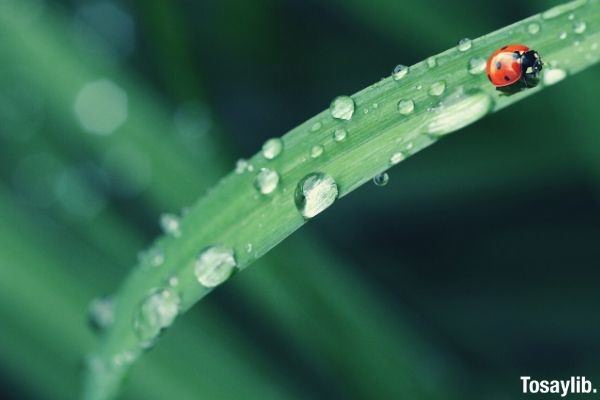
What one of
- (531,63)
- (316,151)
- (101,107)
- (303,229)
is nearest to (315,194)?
(316,151)

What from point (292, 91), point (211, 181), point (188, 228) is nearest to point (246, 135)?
point (292, 91)

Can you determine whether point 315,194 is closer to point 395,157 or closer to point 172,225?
point 395,157

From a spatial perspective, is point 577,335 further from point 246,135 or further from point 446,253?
point 246,135

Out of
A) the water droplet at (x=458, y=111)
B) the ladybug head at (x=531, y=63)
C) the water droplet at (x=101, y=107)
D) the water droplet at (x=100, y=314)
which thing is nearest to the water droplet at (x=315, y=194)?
the water droplet at (x=458, y=111)

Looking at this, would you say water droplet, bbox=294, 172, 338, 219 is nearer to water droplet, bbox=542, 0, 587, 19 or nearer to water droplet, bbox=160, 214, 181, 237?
water droplet, bbox=160, 214, 181, 237

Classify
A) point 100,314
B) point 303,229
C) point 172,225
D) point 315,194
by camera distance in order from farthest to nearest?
1. point 303,229
2. point 100,314
3. point 172,225
4. point 315,194

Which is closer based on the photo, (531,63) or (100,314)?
(531,63)

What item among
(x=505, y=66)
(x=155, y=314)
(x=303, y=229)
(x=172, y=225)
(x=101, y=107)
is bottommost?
(x=155, y=314)

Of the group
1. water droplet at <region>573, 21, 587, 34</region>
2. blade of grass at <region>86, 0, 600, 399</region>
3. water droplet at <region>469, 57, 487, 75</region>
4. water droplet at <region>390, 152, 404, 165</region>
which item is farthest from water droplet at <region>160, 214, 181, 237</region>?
water droplet at <region>573, 21, 587, 34</region>
